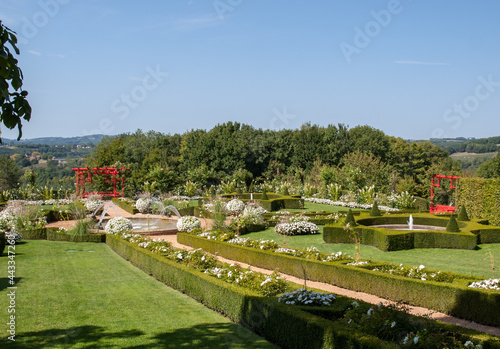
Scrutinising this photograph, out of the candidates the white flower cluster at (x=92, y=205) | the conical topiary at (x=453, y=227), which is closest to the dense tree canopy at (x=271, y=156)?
the white flower cluster at (x=92, y=205)

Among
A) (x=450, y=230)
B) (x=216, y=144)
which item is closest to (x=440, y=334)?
(x=450, y=230)

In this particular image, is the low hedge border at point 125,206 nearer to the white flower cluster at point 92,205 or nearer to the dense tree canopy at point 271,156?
the white flower cluster at point 92,205

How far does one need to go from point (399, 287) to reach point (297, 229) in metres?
8.00

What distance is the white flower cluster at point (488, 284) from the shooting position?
747cm

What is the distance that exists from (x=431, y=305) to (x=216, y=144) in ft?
113

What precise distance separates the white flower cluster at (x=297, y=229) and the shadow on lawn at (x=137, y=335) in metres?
9.99

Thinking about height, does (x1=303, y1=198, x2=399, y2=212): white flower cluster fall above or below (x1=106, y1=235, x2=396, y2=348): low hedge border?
above

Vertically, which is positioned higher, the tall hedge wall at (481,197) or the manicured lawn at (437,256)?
the tall hedge wall at (481,197)

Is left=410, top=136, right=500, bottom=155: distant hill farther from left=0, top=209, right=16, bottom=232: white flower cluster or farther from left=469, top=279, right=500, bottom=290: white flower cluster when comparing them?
left=469, top=279, right=500, bottom=290: white flower cluster

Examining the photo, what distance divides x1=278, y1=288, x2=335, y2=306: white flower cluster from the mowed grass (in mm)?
736

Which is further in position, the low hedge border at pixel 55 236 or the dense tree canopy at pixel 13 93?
the low hedge border at pixel 55 236

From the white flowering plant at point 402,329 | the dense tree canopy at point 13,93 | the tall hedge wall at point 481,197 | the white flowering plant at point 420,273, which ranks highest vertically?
the dense tree canopy at point 13,93

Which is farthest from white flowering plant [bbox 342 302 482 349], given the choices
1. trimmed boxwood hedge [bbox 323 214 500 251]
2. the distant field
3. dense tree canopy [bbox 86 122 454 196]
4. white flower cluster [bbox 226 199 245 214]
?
the distant field

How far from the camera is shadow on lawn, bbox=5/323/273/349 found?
534 centimetres
